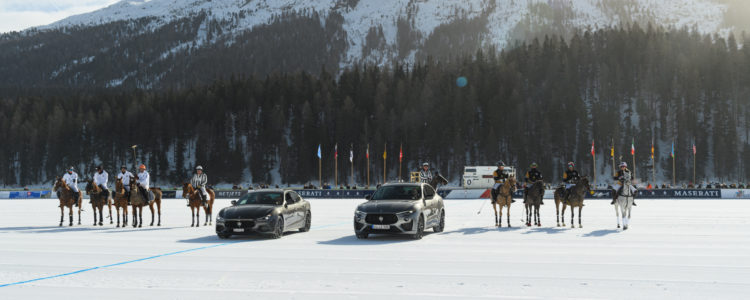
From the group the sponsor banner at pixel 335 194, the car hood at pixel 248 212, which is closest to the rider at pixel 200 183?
the car hood at pixel 248 212

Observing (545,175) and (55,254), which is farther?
(545,175)

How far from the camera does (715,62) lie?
127000 millimetres

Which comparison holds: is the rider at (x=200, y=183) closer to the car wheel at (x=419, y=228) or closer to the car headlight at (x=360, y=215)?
the car headlight at (x=360, y=215)

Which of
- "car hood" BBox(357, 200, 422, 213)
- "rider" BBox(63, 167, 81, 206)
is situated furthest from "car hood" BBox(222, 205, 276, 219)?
"rider" BBox(63, 167, 81, 206)

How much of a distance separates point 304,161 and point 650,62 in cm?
7616

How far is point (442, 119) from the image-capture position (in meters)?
120

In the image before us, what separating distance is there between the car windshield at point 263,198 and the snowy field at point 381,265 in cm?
120

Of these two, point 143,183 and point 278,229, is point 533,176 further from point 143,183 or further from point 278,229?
point 143,183

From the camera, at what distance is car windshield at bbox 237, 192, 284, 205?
19234 mm

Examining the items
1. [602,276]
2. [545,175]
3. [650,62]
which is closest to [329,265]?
[602,276]

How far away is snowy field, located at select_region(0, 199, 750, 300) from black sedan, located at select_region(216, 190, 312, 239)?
392mm

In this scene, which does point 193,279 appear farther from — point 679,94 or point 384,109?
point 679,94

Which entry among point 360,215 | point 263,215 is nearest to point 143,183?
point 263,215

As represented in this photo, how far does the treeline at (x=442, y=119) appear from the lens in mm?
116125
